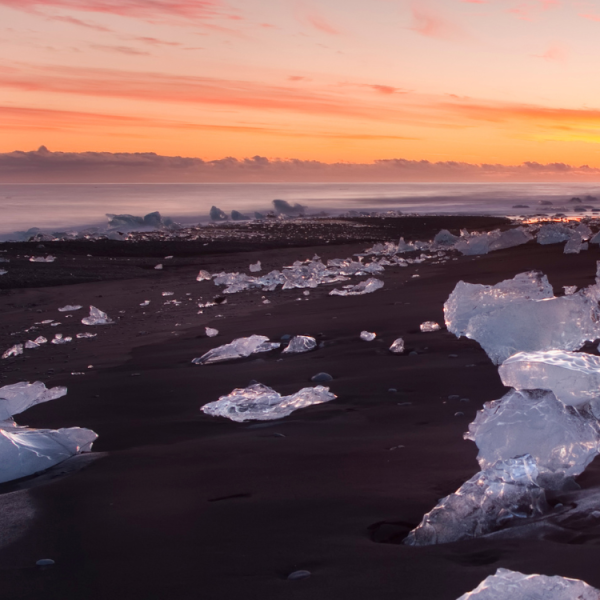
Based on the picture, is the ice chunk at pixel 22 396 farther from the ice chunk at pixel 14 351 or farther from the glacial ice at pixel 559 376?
the glacial ice at pixel 559 376

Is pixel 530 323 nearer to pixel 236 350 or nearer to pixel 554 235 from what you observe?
pixel 236 350

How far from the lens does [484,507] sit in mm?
1838

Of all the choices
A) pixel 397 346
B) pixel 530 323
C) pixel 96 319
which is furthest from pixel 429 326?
pixel 96 319

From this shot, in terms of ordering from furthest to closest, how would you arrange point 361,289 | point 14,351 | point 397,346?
point 361,289 < point 14,351 < point 397,346

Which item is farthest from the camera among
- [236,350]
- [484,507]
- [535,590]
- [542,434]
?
[236,350]

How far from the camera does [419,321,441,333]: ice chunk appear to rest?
503cm

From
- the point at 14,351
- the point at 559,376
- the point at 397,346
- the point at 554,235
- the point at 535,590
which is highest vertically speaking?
the point at 554,235

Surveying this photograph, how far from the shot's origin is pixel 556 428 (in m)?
2.16

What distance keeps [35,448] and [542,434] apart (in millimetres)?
2013

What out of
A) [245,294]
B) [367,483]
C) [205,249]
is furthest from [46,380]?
[205,249]

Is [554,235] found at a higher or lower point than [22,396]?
higher

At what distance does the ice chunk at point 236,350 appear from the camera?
4816 mm

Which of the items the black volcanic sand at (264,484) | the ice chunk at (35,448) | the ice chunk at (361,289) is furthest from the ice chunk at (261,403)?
the ice chunk at (361,289)

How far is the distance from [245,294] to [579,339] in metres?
6.08
